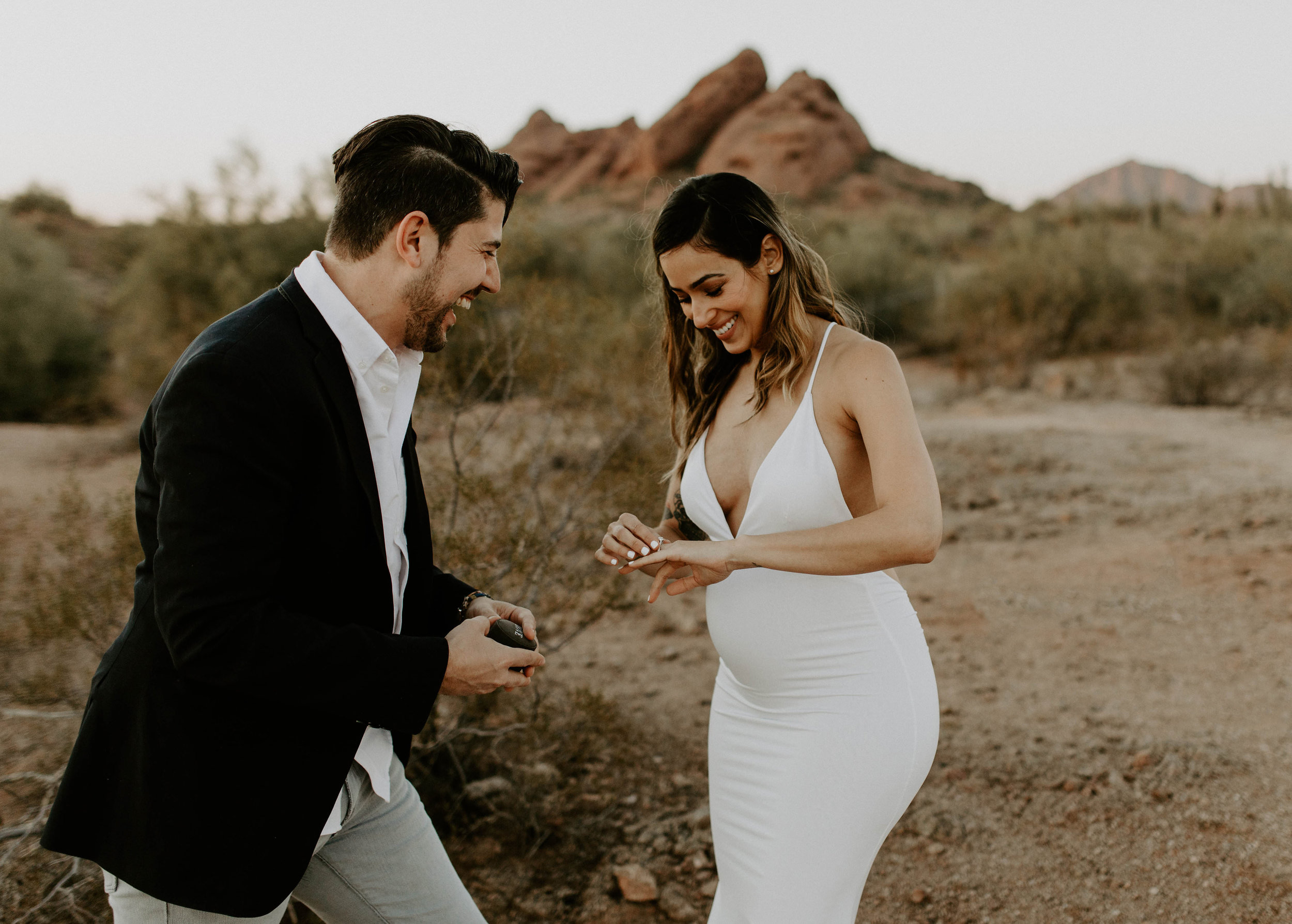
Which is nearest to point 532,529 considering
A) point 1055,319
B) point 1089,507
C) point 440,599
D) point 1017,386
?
point 440,599

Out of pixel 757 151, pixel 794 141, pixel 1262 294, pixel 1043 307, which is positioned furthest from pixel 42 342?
pixel 794 141

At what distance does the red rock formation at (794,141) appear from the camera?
158 ft

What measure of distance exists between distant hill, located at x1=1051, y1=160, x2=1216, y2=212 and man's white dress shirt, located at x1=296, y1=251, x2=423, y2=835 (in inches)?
1420

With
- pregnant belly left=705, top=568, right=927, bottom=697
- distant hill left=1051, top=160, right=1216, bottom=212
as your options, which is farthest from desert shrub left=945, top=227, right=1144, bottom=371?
distant hill left=1051, top=160, right=1216, bottom=212

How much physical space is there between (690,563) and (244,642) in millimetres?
922

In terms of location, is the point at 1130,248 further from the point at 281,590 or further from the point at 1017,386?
the point at 281,590

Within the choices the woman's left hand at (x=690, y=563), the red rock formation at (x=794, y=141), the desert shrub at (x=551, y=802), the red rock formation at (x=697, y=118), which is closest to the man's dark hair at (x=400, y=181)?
the woman's left hand at (x=690, y=563)

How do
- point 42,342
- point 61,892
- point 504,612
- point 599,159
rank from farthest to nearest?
point 599,159, point 42,342, point 61,892, point 504,612

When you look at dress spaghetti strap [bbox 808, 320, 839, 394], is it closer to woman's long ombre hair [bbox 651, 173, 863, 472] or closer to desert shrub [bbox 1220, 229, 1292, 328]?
woman's long ombre hair [bbox 651, 173, 863, 472]

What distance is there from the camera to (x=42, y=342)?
12.3 meters

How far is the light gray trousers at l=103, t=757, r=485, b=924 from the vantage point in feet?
5.51

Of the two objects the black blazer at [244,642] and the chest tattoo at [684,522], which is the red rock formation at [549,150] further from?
the black blazer at [244,642]

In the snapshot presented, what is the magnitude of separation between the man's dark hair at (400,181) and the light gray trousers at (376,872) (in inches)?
38.3

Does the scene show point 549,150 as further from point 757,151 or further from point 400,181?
point 400,181
